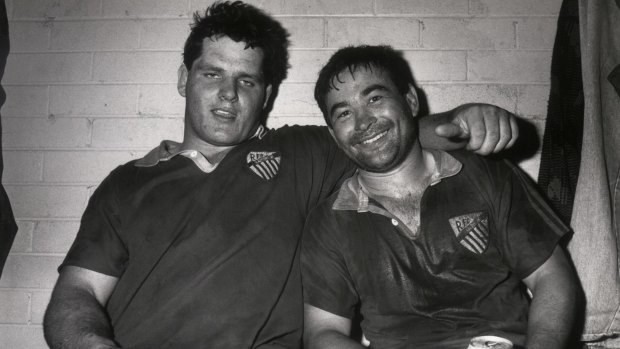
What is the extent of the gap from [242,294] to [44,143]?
49.5 inches

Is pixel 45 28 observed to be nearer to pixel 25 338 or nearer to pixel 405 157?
pixel 25 338

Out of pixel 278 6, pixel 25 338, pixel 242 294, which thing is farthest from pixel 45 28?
pixel 242 294

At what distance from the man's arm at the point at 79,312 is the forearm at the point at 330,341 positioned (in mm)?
Answer: 584

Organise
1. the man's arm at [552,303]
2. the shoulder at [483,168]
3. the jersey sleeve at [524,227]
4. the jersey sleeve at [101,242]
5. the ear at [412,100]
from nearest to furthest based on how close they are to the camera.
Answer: the man's arm at [552,303]
the jersey sleeve at [524,227]
the shoulder at [483,168]
the jersey sleeve at [101,242]
the ear at [412,100]

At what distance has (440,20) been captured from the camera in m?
2.16

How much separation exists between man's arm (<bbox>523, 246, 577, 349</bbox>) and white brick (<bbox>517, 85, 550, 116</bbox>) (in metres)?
0.85

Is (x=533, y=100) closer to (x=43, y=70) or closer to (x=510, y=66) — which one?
(x=510, y=66)

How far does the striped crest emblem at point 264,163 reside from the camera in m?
1.75

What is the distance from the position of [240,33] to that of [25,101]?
1082 millimetres

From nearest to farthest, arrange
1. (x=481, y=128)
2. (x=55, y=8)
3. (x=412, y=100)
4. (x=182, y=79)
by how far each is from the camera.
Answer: (x=481, y=128)
(x=412, y=100)
(x=182, y=79)
(x=55, y=8)

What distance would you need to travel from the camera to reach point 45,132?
220 cm

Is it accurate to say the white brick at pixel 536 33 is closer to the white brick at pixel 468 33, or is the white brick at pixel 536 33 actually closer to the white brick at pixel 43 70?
the white brick at pixel 468 33

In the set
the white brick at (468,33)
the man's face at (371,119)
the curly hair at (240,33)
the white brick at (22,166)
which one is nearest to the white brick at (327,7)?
the curly hair at (240,33)

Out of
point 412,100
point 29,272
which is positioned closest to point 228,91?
point 412,100
